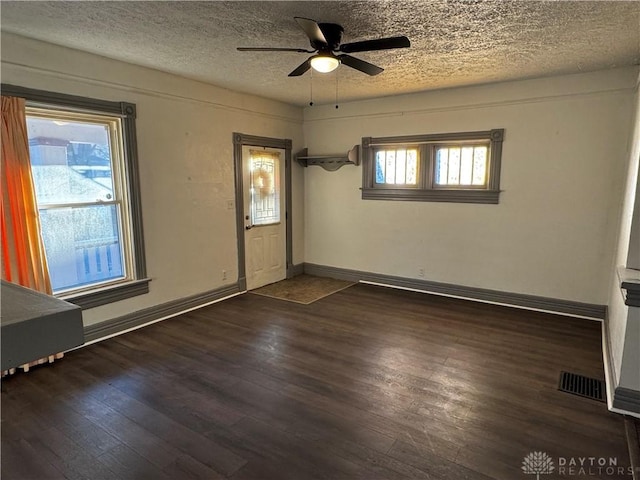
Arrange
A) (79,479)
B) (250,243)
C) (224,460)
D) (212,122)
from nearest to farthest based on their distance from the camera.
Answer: (79,479) → (224,460) → (212,122) → (250,243)

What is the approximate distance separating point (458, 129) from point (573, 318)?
2.66 meters

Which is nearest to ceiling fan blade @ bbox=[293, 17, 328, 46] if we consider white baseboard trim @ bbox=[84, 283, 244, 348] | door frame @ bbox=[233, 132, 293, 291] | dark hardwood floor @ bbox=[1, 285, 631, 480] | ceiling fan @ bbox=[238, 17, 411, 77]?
ceiling fan @ bbox=[238, 17, 411, 77]

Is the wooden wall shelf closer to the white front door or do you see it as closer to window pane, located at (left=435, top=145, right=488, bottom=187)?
the white front door

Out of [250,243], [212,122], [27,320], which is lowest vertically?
[250,243]

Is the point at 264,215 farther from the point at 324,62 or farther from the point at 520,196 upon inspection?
the point at 520,196

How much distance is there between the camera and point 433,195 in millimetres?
5137

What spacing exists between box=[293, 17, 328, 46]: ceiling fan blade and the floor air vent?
3.13m

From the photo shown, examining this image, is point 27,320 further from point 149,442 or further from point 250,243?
point 250,243

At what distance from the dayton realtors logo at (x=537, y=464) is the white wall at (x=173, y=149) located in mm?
3785

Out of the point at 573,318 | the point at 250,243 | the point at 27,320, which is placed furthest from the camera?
the point at 250,243

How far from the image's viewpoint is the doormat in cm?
518

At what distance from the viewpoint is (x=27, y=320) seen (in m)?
0.60

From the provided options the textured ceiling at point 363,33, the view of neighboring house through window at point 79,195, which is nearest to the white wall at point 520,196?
the textured ceiling at point 363,33

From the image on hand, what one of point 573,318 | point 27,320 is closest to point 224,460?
point 27,320
